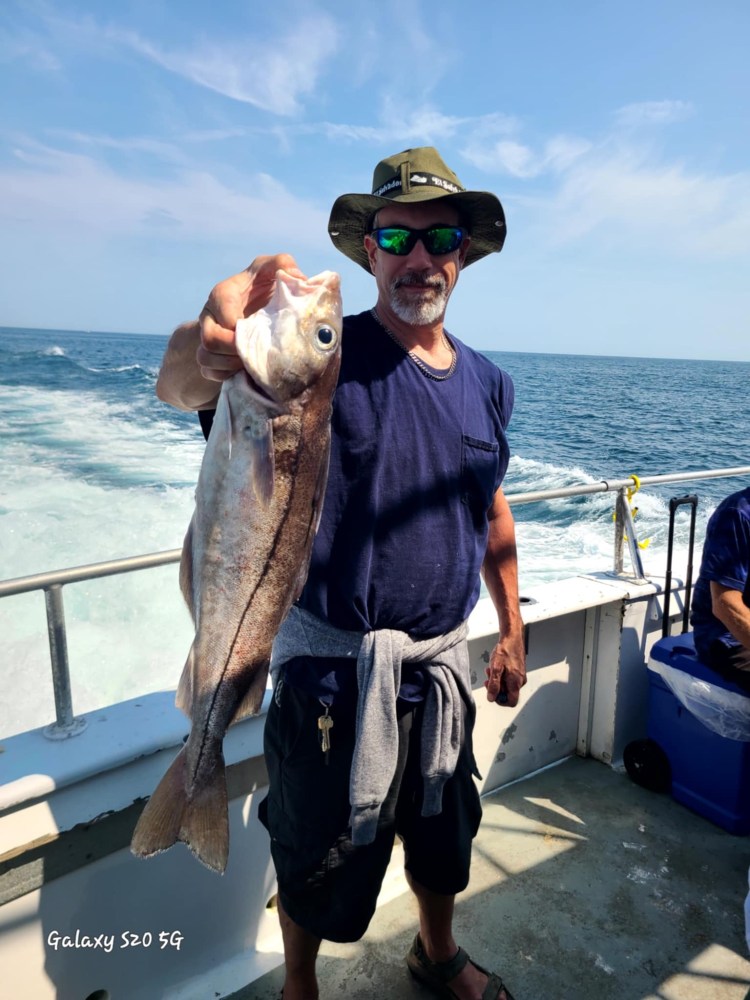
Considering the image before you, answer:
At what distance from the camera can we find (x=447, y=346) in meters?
2.04

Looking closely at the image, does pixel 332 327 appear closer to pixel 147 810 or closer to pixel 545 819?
pixel 147 810

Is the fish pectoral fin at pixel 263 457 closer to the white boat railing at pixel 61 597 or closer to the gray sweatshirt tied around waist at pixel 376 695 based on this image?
the gray sweatshirt tied around waist at pixel 376 695

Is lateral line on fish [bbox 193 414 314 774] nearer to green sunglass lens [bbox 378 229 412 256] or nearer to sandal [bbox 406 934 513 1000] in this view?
green sunglass lens [bbox 378 229 412 256]

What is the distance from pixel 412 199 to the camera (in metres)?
1.85

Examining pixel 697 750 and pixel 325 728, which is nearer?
pixel 325 728

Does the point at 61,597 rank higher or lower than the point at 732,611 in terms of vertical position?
higher

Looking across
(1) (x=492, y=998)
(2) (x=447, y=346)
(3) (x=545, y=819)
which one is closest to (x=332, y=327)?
(2) (x=447, y=346)

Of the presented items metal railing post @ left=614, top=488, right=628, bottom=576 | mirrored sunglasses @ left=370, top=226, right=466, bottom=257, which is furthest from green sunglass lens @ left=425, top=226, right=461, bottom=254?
metal railing post @ left=614, top=488, right=628, bottom=576

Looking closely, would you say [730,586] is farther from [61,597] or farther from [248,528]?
[61,597]

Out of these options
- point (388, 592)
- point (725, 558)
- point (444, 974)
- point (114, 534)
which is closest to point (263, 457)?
point (388, 592)

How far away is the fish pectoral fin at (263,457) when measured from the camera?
1.48 metres

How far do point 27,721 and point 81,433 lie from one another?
9.75 meters

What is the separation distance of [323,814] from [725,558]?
2.07 m

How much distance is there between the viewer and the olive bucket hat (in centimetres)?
189
